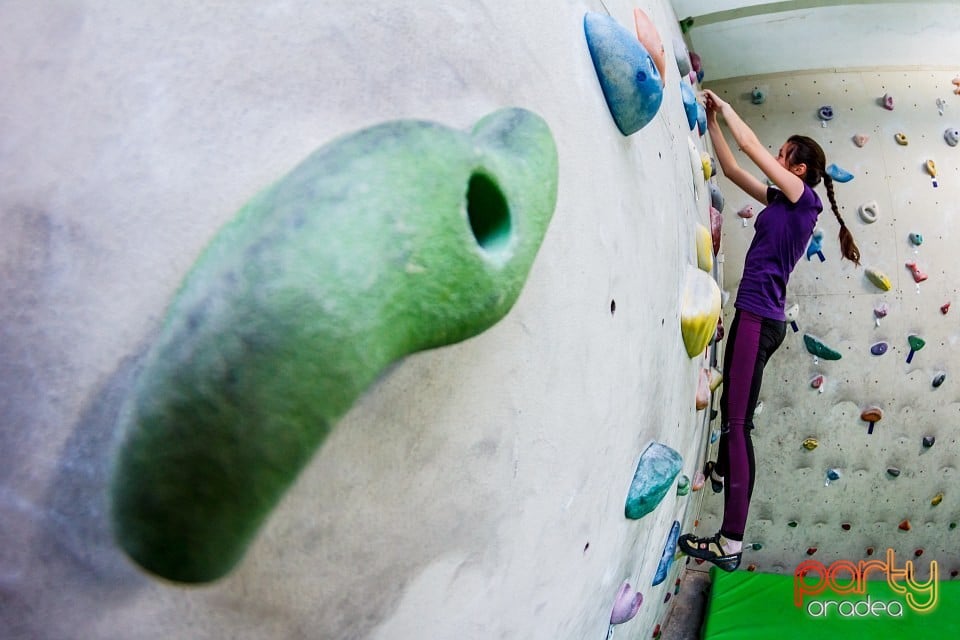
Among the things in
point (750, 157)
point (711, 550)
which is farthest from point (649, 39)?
point (711, 550)

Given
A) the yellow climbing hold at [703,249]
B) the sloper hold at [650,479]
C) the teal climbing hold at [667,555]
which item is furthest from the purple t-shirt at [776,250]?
the sloper hold at [650,479]

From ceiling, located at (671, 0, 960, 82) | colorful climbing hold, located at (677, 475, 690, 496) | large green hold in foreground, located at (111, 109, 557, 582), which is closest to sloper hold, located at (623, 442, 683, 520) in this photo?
colorful climbing hold, located at (677, 475, 690, 496)

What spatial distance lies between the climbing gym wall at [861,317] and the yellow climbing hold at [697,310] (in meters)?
1.01

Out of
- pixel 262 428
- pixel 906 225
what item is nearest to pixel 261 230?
pixel 262 428

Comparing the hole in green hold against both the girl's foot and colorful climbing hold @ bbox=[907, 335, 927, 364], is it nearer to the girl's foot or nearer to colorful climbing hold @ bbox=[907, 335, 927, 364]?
the girl's foot

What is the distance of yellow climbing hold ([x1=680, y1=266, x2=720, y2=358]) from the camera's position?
0.93 m

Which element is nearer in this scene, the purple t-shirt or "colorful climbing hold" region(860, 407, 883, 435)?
the purple t-shirt

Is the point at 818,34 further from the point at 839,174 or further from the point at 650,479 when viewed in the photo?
the point at 650,479

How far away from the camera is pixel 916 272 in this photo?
1990 mm

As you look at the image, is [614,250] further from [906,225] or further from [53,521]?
[906,225]

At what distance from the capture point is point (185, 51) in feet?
1.31

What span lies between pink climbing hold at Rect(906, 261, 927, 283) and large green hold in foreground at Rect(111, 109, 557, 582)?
2.00 meters

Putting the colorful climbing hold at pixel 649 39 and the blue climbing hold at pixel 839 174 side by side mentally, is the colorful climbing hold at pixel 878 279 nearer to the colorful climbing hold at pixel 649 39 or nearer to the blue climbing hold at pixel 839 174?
the blue climbing hold at pixel 839 174

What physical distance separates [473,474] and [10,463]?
28 centimetres
